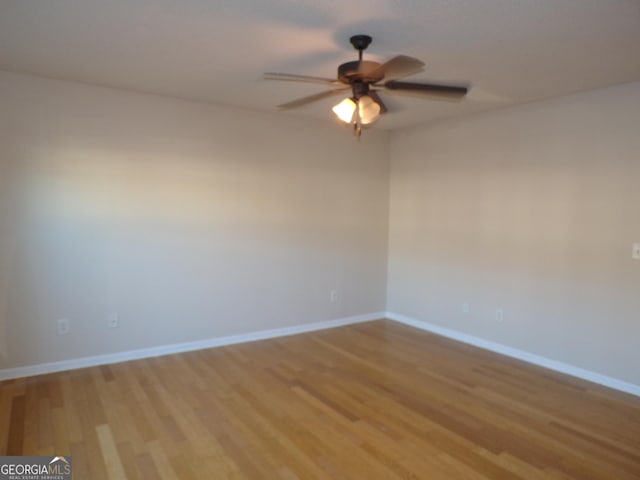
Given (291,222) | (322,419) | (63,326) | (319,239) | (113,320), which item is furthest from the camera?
(319,239)

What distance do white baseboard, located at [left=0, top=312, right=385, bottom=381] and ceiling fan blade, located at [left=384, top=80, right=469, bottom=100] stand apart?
3019 millimetres

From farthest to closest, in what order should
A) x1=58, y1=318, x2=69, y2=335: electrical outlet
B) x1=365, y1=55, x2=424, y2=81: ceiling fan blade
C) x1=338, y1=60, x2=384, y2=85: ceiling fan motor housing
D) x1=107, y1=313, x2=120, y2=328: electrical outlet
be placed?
x1=107, y1=313, x2=120, y2=328: electrical outlet, x1=58, y1=318, x2=69, y2=335: electrical outlet, x1=338, y1=60, x2=384, y2=85: ceiling fan motor housing, x1=365, y1=55, x2=424, y2=81: ceiling fan blade

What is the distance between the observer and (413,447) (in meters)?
2.55

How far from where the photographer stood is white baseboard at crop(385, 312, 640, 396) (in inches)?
135

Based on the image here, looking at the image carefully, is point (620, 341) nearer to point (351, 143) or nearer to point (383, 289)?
point (383, 289)

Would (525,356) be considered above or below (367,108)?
below

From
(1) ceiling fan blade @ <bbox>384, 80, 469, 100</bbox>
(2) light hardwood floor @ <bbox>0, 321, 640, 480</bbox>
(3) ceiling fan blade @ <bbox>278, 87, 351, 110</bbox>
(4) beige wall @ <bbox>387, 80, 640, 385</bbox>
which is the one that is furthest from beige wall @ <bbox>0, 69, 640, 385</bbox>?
(1) ceiling fan blade @ <bbox>384, 80, 469, 100</bbox>

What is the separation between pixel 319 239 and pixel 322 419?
240 cm

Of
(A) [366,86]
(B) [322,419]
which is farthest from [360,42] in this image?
(B) [322,419]

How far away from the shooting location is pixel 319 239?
4941 mm

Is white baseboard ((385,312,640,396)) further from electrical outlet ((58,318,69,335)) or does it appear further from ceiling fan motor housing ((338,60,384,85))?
electrical outlet ((58,318,69,335))

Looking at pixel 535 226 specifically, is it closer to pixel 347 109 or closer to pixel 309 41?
pixel 347 109

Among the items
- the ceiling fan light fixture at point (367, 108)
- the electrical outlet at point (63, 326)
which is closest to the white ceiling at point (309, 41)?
the ceiling fan light fixture at point (367, 108)

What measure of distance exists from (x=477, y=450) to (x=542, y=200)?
7.79 feet
